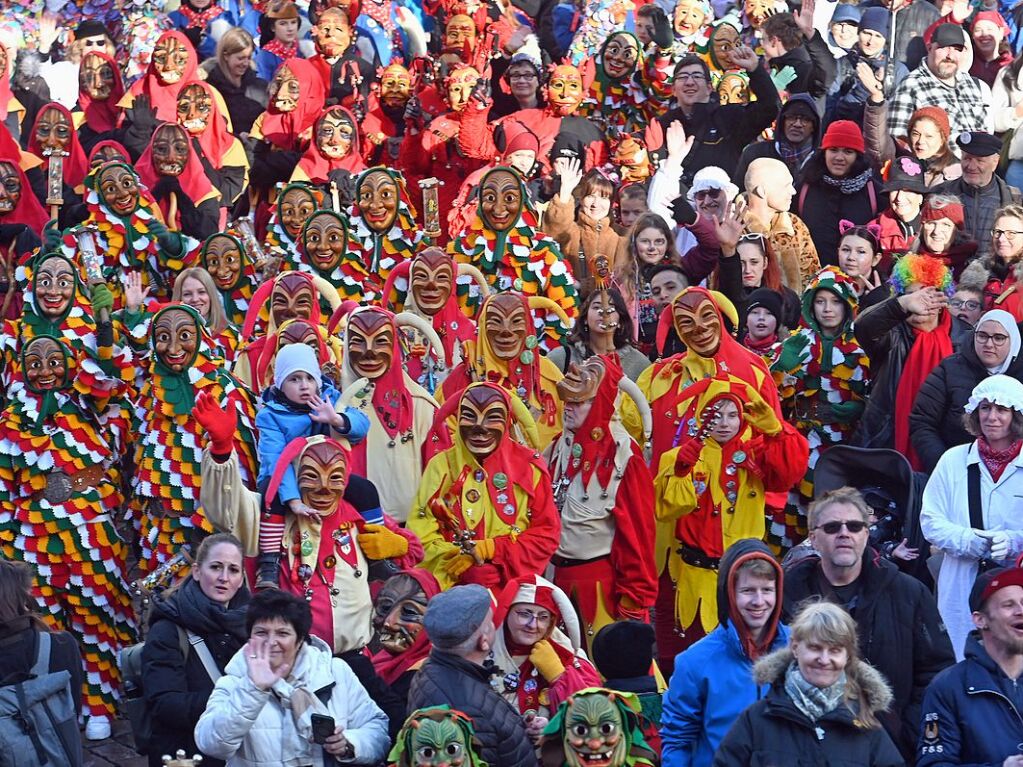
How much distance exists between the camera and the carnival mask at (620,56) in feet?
50.9

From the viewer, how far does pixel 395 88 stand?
15797 mm

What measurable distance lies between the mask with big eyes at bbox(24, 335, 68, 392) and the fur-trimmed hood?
5.23 metres

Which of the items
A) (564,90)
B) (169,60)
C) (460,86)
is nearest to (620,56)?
(564,90)

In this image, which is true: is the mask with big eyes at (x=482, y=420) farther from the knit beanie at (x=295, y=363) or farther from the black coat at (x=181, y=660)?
the black coat at (x=181, y=660)

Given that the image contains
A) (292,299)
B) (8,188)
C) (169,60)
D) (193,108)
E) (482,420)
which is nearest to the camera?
(482,420)

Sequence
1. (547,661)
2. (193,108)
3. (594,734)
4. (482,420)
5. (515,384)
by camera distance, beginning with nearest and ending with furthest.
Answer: (594,734), (547,661), (482,420), (515,384), (193,108)

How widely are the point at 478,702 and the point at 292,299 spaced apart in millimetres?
5139

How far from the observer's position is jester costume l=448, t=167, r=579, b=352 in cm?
1287

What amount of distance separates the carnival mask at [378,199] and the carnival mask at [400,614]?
488cm

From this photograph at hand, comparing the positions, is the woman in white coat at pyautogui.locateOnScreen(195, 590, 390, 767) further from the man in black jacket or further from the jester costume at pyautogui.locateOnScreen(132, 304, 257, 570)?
the jester costume at pyautogui.locateOnScreen(132, 304, 257, 570)

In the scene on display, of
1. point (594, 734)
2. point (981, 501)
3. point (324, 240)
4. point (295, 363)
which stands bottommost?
point (594, 734)

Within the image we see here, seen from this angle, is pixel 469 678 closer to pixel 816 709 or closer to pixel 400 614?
pixel 400 614

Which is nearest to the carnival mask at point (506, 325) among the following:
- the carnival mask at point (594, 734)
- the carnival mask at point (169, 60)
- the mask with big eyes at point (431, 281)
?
the mask with big eyes at point (431, 281)

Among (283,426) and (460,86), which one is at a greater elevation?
(460,86)
